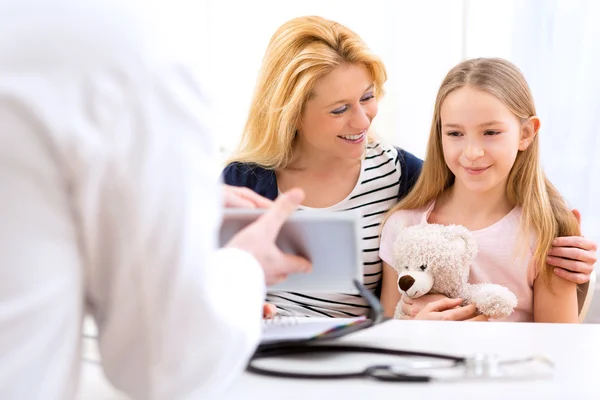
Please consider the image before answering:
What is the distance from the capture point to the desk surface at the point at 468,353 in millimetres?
844

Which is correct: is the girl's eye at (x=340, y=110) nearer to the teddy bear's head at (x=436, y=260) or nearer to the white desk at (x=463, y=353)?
the teddy bear's head at (x=436, y=260)

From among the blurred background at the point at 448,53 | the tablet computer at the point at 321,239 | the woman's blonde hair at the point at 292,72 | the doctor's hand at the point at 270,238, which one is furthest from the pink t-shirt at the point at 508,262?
the blurred background at the point at 448,53

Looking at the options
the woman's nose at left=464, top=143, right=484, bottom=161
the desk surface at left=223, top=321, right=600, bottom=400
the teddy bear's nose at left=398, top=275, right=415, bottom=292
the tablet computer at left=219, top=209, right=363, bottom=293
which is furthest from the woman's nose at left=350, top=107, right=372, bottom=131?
the tablet computer at left=219, top=209, right=363, bottom=293

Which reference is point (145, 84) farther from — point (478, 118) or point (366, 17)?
point (366, 17)

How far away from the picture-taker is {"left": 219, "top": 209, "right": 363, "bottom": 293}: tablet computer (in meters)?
0.87

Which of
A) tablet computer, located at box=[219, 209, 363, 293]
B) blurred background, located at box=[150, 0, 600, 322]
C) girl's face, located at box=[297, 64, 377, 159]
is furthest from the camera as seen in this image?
blurred background, located at box=[150, 0, 600, 322]

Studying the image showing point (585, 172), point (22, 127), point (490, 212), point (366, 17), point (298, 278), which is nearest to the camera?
point (22, 127)

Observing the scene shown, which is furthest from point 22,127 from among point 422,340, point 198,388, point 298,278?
point 422,340

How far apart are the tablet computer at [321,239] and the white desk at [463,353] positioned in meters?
0.11

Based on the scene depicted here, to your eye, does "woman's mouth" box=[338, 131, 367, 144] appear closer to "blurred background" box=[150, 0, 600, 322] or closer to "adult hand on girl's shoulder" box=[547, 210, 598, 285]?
"adult hand on girl's shoulder" box=[547, 210, 598, 285]

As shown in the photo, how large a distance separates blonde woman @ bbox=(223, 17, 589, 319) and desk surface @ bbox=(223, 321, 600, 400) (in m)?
0.59

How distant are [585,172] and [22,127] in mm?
2687

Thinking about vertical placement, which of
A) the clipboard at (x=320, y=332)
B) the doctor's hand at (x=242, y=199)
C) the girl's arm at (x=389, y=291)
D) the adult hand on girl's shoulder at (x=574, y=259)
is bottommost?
the girl's arm at (x=389, y=291)

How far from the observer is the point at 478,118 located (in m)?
1.58
